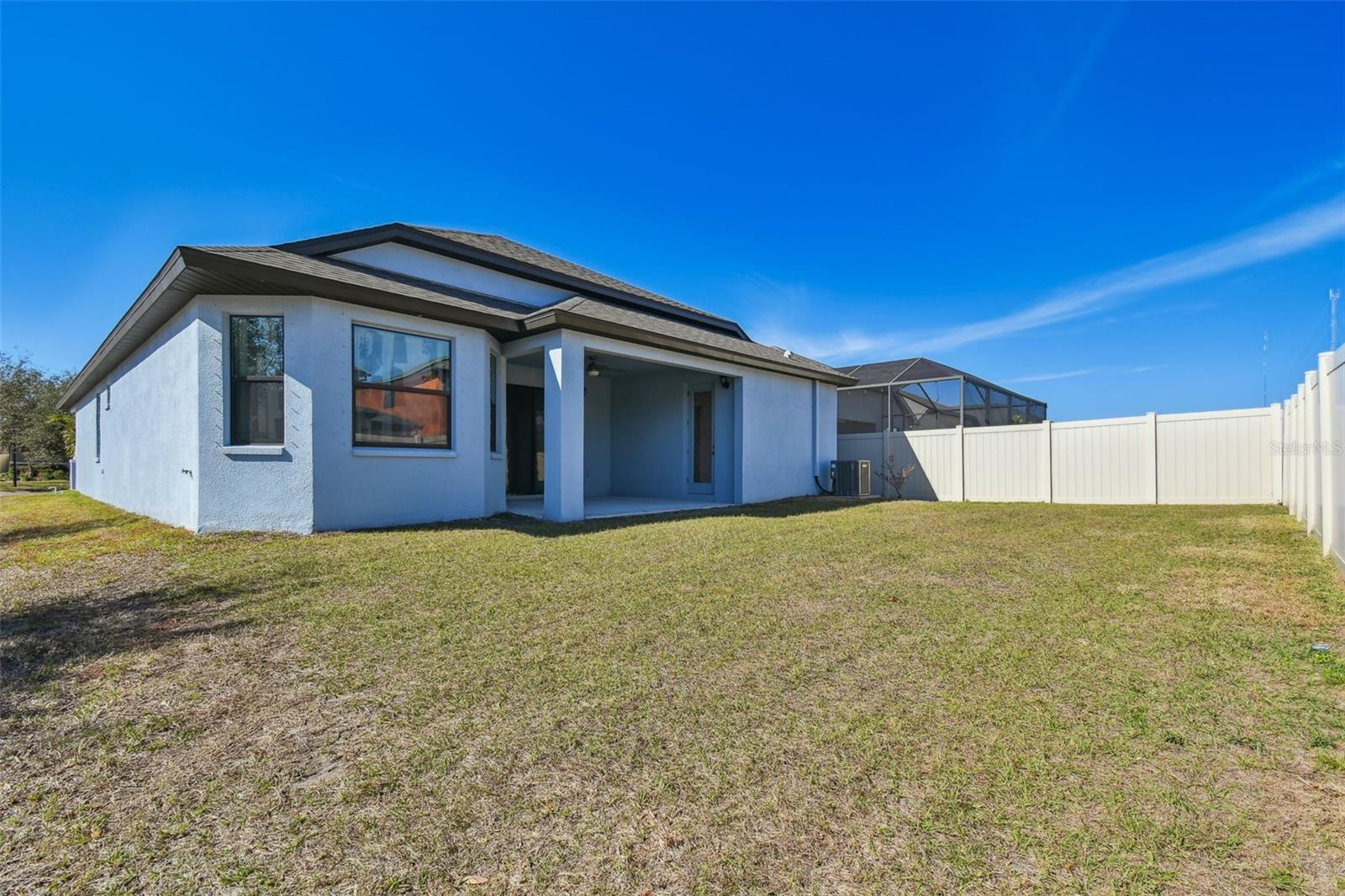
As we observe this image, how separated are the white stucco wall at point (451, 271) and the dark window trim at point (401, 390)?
166cm

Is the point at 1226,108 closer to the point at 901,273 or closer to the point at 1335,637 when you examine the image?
the point at 901,273

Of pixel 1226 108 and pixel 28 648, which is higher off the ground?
pixel 1226 108

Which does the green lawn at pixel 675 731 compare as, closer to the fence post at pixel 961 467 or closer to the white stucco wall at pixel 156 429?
the white stucco wall at pixel 156 429

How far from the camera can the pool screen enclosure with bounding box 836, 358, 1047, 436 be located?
1658cm

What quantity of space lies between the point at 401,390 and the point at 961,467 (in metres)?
11.7

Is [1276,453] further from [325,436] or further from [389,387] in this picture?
[325,436]

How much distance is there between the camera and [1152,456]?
10.5 meters

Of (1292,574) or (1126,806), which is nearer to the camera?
(1126,806)

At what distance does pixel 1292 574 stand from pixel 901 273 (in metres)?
13.9

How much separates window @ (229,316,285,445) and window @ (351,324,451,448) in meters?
0.93

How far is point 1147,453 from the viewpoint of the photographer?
10578 millimetres

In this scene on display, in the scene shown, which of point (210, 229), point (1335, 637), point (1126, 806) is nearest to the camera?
point (1126, 806)

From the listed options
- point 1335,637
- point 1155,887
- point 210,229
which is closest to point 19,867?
point 1155,887

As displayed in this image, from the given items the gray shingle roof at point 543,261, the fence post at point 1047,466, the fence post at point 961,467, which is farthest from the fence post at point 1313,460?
the gray shingle roof at point 543,261
